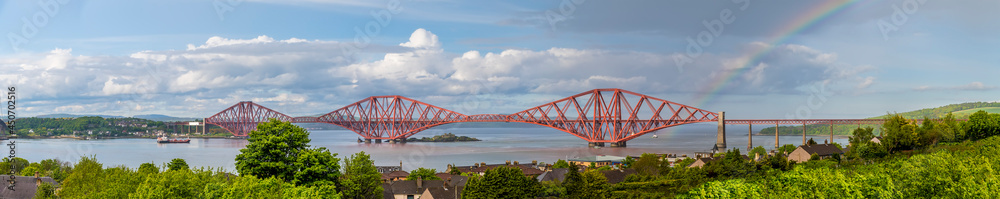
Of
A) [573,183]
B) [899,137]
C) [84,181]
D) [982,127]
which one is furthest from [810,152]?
[84,181]

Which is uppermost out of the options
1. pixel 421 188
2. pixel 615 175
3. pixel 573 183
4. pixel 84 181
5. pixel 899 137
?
pixel 899 137

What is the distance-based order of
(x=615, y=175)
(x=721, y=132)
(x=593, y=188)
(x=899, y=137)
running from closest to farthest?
(x=593, y=188), (x=615, y=175), (x=899, y=137), (x=721, y=132)

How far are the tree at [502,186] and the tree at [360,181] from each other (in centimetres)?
434

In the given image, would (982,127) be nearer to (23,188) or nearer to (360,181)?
(360,181)

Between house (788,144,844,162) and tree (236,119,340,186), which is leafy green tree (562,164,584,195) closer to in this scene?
tree (236,119,340,186)

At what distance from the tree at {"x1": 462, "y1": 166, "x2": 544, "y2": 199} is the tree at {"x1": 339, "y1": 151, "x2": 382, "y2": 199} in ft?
14.2

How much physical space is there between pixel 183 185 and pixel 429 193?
18039 mm

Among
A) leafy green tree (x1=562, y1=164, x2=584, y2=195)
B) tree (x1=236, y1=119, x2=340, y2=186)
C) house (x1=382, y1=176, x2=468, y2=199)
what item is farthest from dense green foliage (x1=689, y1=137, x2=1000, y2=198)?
house (x1=382, y1=176, x2=468, y2=199)

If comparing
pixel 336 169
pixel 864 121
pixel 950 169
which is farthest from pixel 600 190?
pixel 864 121

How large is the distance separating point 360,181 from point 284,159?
4.46 m

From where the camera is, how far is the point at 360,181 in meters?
32.6

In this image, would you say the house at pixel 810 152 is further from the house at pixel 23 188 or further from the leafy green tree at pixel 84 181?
the house at pixel 23 188

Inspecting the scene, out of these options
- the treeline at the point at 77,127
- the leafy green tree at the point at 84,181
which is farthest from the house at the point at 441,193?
the treeline at the point at 77,127

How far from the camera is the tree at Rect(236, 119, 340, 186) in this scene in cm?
2802
